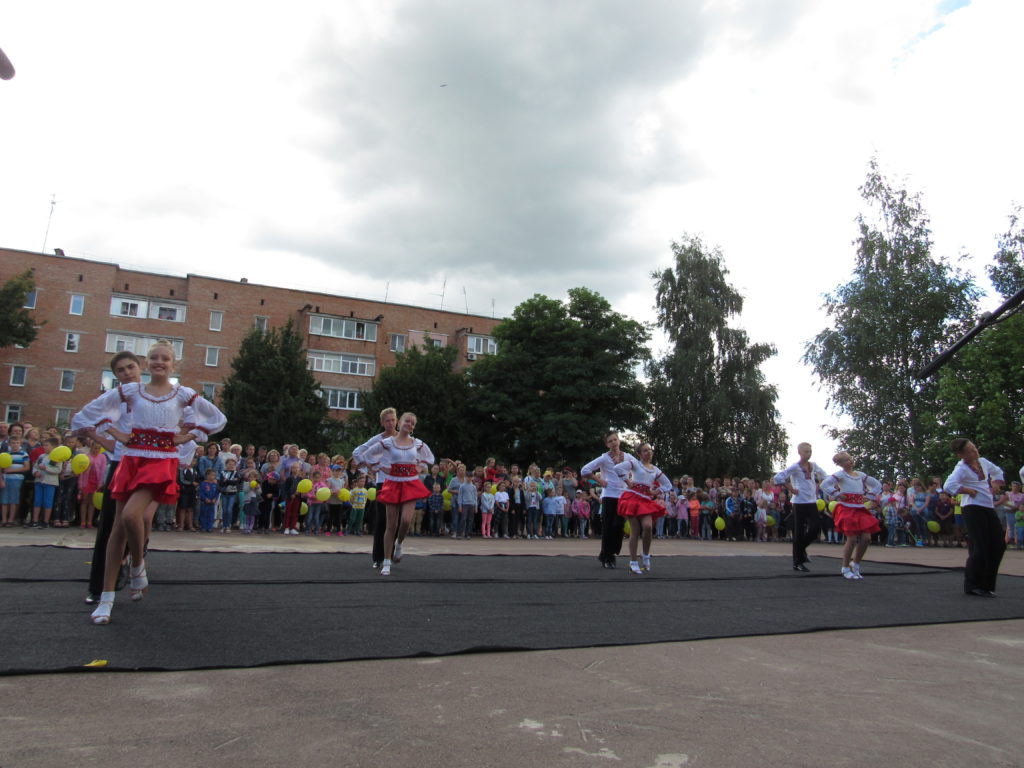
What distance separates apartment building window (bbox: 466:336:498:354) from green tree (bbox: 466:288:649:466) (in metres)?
15.8

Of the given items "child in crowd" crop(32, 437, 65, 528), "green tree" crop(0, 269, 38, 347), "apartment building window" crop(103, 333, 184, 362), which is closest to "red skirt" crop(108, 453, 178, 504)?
"child in crowd" crop(32, 437, 65, 528)

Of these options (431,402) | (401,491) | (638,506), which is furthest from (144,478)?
(431,402)

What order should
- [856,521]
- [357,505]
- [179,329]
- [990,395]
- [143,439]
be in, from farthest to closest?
[179,329]
[990,395]
[357,505]
[856,521]
[143,439]

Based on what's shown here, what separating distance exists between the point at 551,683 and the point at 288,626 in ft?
6.36

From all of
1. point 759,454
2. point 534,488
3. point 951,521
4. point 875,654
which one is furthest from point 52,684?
point 759,454

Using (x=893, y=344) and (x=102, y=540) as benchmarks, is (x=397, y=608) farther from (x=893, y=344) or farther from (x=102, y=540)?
(x=893, y=344)

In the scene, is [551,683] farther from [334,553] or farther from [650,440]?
[650,440]

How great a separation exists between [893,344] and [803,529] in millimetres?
23116

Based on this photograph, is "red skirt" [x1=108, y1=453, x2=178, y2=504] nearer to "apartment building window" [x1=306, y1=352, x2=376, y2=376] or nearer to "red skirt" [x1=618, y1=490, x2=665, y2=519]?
"red skirt" [x1=618, y1=490, x2=665, y2=519]

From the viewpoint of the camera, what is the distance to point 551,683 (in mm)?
3773

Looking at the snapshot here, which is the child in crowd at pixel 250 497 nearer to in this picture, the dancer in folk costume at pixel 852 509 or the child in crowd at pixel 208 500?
the child in crowd at pixel 208 500

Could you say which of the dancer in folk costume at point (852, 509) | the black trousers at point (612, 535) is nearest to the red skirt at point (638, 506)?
the black trousers at point (612, 535)

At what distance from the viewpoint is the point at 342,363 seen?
53.4 meters

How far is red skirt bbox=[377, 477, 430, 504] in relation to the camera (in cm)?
844
